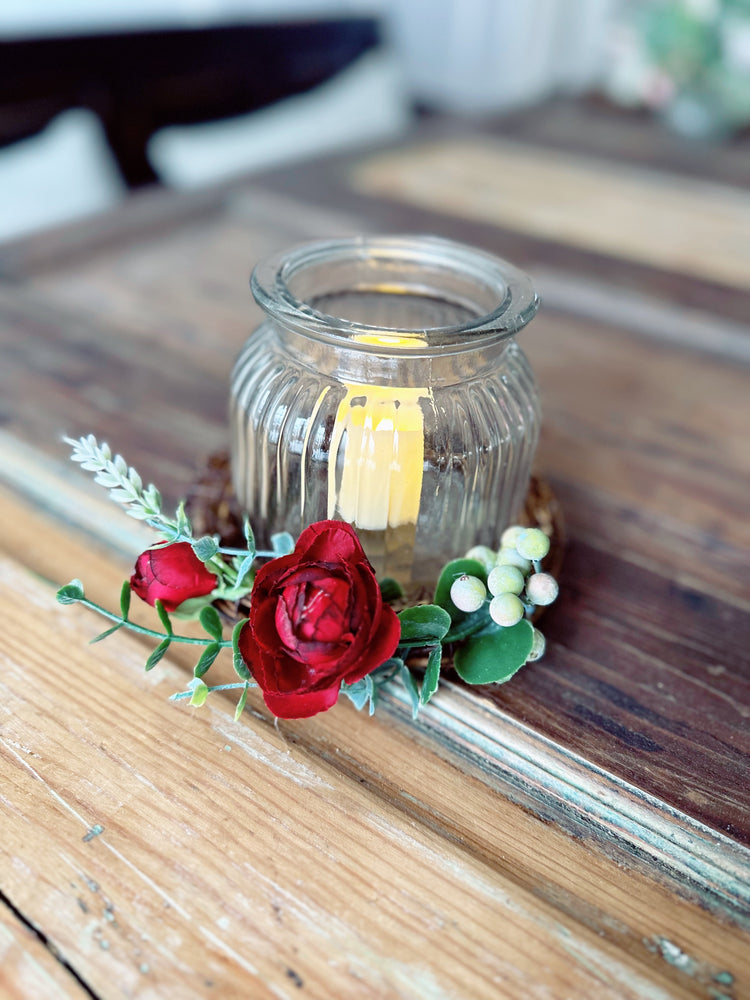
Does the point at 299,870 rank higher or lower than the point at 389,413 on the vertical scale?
lower

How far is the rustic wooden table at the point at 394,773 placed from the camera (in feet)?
0.95

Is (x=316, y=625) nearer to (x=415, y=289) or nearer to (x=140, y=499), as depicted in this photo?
(x=140, y=499)

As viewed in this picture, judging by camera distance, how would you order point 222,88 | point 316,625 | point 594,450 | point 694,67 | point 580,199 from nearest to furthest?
point 316,625 → point 594,450 → point 580,199 → point 694,67 → point 222,88

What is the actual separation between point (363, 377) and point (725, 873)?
26 centimetres

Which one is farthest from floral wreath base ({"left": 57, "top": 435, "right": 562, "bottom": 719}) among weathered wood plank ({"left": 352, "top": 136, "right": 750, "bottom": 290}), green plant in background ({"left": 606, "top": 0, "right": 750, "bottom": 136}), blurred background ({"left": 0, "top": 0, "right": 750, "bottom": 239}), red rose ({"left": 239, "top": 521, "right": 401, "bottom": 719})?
green plant in background ({"left": 606, "top": 0, "right": 750, "bottom": 136})

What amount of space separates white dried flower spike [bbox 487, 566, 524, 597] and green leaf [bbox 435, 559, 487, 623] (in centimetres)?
2

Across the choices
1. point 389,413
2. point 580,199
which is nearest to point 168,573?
point 389,413

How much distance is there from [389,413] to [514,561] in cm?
9

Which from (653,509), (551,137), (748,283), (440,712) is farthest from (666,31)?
(440,712)

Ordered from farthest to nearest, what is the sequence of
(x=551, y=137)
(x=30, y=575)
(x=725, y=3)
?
(x=725, y=3) < (x=551, y=137) < (x=30, y=575)

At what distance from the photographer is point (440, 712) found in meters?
0.38

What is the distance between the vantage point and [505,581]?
1.12 feet

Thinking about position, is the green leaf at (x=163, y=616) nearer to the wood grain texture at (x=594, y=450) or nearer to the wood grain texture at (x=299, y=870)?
the wood grain texture at (x=299, y=870)

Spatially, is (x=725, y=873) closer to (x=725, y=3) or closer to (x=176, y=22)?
(x=725, y=3)
